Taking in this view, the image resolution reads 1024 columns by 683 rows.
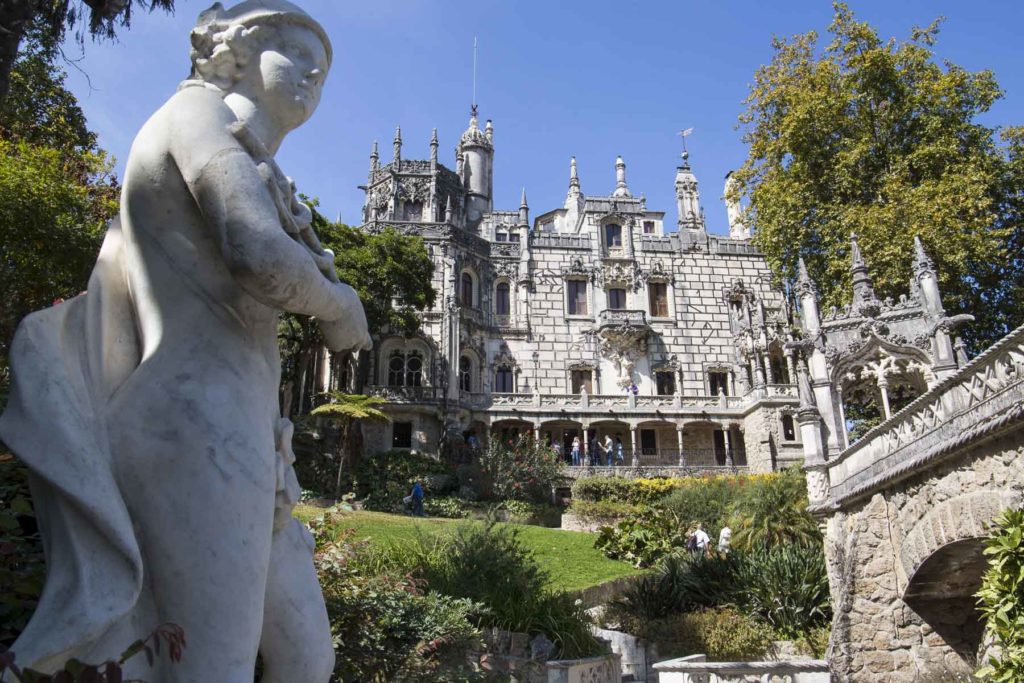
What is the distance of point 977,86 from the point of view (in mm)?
22547

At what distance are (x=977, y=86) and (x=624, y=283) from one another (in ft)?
62.9

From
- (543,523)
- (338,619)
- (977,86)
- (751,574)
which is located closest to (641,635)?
(751,574)

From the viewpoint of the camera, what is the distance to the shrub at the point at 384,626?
627 centimetres

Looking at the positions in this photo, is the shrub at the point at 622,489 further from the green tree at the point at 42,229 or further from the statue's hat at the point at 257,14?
the statue's hat at the point at 257,14

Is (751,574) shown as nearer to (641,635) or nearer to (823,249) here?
(641,635)

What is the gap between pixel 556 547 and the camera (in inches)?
755

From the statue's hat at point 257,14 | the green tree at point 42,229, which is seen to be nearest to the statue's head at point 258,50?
the statue's hat at point 257,14

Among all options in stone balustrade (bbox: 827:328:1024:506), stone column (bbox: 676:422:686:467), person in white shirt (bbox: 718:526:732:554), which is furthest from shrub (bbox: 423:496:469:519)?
stone balustrade (bbox: 827:328:1024:506)

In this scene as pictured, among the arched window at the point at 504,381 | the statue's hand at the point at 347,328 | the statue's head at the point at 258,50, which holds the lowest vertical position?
the statue's hand at the point at 347,328

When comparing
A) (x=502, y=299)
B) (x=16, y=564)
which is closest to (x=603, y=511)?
(x=502, y=299)

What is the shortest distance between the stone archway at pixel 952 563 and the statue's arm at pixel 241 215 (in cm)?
797

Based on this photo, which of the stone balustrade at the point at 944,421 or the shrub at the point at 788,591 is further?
the shrub at the point at 788,591

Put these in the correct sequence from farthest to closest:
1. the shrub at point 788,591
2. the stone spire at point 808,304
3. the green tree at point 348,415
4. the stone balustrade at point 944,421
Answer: the green tree at point 348,415, the stone spire at point 808,304, the shrub at point 788,591, the stone balustrade at point 944,421

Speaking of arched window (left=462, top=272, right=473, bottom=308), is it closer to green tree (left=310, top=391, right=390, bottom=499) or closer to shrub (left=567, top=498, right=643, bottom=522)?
green tree (left=310, top=391, right=390, bottom=499)
